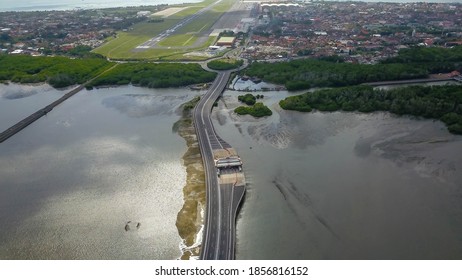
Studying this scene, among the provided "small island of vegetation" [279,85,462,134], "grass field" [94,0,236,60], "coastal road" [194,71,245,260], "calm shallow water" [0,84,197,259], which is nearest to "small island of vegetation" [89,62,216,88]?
"calm shallow water" [0,84,197,259]

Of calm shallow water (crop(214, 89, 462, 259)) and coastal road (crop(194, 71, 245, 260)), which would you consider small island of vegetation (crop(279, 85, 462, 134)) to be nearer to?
calm shallow water (crop(214, 89, 462, 259))

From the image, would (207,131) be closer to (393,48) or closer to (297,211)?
(297,211)

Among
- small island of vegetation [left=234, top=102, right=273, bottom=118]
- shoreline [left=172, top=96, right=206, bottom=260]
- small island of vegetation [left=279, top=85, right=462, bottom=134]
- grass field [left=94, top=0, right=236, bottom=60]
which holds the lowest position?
shoreline [left=172, top=96, right=206, bottom=260]

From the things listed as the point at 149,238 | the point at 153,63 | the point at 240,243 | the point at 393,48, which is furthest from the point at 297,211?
the point at 393,48

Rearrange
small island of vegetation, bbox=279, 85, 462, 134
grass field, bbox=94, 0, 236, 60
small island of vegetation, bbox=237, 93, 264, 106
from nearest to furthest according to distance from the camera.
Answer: small island of vegetation, bbox=279, 85, 462, 134
small island of vegetation, bbox=237, 93, 264, 106
grass field, bbox=94, 0, 236, 60

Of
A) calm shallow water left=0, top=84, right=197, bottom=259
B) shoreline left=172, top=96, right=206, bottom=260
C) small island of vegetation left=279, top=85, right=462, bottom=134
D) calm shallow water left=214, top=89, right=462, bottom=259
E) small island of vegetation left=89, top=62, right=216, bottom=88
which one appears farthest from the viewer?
small island of vegetation left=89, top=62, right=216, bottom=88

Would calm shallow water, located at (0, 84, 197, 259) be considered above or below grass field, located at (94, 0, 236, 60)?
below

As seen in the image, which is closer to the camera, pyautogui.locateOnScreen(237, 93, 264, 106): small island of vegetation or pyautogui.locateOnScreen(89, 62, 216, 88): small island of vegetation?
pyautogui.locateOnScreen(237, 93, 264, 106): small island of vegetation

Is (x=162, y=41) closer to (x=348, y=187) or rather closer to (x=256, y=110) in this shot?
(x=256, y=110)
